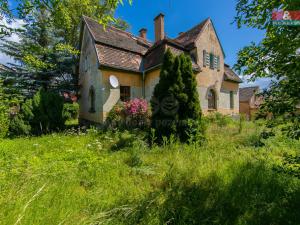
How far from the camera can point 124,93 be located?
41.3 feet

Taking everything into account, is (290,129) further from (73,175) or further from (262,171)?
(73,175)

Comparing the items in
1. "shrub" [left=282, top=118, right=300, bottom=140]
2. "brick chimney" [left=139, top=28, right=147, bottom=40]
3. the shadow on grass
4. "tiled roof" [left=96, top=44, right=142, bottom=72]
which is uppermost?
"brick chimney" [left=139, top=28, right=147, bottom=40]

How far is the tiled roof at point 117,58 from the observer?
11.6 meters

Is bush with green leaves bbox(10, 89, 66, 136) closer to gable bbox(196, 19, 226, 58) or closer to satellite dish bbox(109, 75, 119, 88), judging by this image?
satellite dish bbox(109, 75, 119, 88)

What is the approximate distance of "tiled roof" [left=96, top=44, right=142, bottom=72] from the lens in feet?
38.1

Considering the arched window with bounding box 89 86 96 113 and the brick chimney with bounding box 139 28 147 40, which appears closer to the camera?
the arched window with bounding box 89 86 96 113

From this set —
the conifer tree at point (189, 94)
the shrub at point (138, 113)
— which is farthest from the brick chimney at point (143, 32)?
the conifer tree at point (189, 94)

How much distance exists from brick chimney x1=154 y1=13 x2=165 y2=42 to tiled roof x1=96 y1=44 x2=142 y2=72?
344 centimetres

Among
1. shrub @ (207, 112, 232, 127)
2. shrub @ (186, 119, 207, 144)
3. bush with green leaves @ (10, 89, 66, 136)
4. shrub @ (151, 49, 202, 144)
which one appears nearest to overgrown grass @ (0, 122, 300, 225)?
shrub @ (186, 119, 207, 144)

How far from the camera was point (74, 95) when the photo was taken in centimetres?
1627

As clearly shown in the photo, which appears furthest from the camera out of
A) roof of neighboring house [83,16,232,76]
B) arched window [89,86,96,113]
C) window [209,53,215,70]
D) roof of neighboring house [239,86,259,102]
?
roof of neighboring house [239,86,259,102]

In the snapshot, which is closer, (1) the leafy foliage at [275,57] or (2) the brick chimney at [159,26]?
(1) the leafy foliage at [275,57]

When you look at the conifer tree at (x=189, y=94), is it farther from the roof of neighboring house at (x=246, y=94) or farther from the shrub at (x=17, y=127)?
the roof of neighboring house at (x=246, y=94)

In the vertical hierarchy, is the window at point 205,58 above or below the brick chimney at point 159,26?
below
